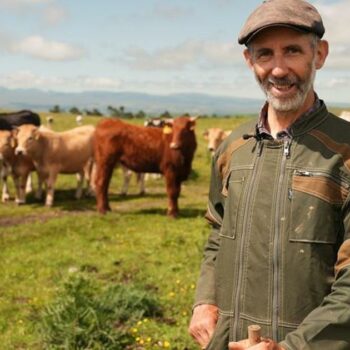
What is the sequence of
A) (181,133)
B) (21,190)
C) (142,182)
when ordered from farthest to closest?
1. (142,182)
2. (21,190)
3. (181,133)

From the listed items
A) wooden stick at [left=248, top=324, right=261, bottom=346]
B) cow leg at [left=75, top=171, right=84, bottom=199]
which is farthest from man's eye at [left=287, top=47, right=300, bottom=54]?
cow leg at [left=75, top=171, right=84, bottom=199]

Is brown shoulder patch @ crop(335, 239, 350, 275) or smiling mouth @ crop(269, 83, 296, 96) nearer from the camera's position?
brown shoulder patch @ crop(335, 239, 350, 275)

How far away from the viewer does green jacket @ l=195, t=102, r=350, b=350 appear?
2.10m

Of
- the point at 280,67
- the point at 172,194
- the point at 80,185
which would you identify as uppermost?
the point at 280,67

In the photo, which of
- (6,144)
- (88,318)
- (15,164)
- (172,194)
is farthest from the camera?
(15,164)

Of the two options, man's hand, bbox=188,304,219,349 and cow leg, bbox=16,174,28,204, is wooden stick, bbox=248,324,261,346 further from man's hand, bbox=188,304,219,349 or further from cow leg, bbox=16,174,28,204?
cow leg, bbox=16,174,28,204

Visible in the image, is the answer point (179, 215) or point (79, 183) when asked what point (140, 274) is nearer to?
point (179, 215)

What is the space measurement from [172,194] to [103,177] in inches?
79.5

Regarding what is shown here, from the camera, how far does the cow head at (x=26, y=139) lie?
48.7 feet

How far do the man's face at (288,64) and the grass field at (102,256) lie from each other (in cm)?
420

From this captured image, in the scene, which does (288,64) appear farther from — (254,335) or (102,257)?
(102,257)

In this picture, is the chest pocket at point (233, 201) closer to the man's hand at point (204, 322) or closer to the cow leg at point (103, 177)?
the man's hand at point (204, 322)

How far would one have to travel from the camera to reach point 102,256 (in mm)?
9977

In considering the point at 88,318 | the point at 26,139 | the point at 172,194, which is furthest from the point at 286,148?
the point at 26,139
